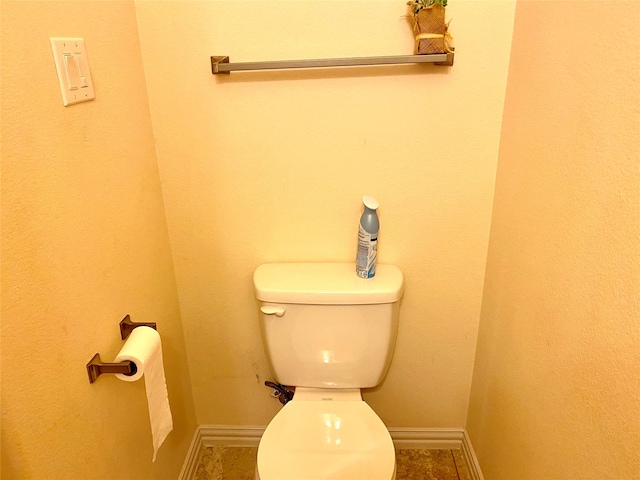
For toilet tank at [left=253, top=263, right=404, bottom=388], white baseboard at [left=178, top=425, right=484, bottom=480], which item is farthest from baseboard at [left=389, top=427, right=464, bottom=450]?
toilet tank at [left=253, top=263, right=404, bottom=388]

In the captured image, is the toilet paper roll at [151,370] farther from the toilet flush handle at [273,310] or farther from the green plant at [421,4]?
the green plant at [421,4]

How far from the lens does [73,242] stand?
0.86 meters

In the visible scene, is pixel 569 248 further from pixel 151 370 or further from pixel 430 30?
pixel 151 370

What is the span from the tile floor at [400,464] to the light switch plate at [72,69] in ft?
4.29

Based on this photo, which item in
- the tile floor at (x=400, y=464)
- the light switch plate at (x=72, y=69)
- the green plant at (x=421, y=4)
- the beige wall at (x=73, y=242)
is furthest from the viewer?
the tile floor at (x=400, y=464)

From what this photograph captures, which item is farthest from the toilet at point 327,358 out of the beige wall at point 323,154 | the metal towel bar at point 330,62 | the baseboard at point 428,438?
the metal towel bar at point 330,62

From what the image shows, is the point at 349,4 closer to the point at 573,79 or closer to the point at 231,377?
the point at 573,79

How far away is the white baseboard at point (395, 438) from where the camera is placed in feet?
5.25

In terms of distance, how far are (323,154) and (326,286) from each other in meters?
0.37

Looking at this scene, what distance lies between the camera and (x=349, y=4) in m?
1.13

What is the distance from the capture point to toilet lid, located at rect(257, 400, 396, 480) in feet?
3.60

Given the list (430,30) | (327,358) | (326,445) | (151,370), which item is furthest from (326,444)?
(430,30)

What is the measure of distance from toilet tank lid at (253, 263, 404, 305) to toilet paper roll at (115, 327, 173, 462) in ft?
1.16

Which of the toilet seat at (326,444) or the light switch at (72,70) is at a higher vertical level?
the light switch at (72,70)
